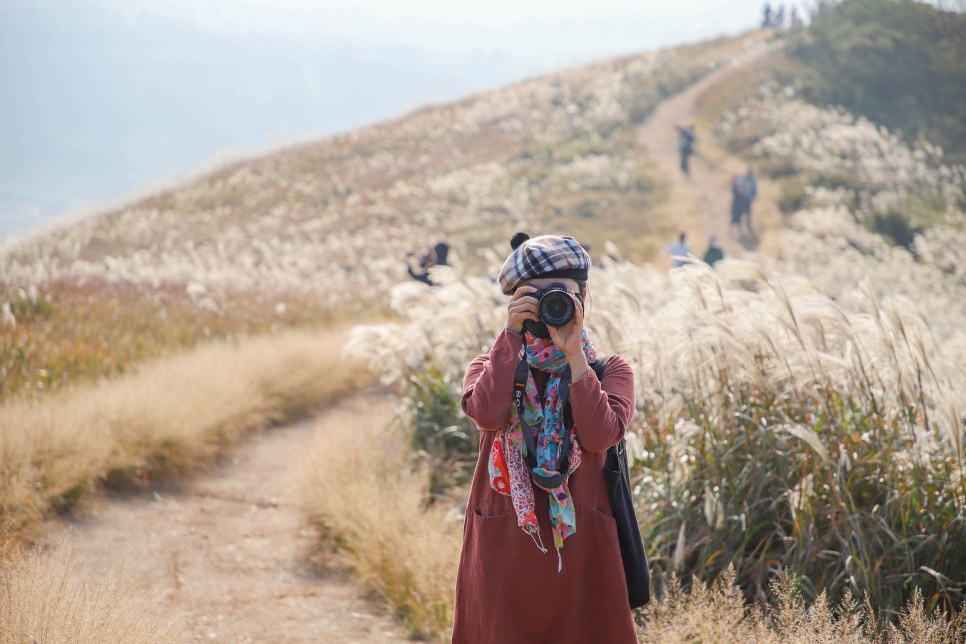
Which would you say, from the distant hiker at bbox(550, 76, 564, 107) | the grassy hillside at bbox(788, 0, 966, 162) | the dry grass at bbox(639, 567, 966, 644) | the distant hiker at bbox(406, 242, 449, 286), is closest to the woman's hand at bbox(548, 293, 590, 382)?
the dry grass at bbox(639, 567, 966, 644)

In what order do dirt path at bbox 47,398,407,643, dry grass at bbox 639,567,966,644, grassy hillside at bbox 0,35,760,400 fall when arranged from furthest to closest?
1. grassy hillside at bbox 0,35,760,400
2. dirt path at bbox 47,398,407,643
3. dry grass at bbox 639,567,966,644

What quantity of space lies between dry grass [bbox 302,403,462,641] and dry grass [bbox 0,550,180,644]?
1.46m

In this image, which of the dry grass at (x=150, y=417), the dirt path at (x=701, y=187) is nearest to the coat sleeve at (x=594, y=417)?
the dry grass at (x=150, y=417)

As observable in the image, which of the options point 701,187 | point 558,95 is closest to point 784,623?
point 701,187

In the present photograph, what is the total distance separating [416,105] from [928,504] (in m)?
50.5

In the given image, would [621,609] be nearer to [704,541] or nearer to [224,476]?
[704,541]

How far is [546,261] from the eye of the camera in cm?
231

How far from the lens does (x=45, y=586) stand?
2.89 meters

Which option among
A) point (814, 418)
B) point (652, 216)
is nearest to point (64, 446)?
point (814, 418)

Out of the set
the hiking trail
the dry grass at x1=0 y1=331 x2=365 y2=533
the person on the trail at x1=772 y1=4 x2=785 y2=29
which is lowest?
the hiking trail

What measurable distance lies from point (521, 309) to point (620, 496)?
712 mm

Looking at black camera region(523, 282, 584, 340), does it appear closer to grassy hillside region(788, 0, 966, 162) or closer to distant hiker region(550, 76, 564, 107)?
grassy hillside region(788, 0, 966, 162)

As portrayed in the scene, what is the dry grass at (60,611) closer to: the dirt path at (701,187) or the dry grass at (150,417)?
the dry grass at (150,417)

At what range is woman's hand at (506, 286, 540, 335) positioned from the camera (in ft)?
7.49
